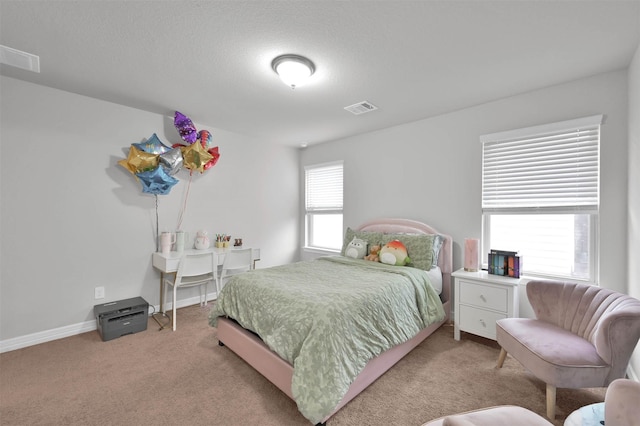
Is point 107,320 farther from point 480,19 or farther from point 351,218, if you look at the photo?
point 480,19

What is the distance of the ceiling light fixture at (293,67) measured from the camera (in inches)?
81.0

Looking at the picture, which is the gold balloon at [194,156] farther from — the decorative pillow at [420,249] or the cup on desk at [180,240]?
the decorative pillow at [420,249]

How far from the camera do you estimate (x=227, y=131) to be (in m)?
Answer: 3.93

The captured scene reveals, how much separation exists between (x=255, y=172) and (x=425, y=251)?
280 cm

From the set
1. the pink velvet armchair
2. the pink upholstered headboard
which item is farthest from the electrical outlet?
the pink velvet armchair

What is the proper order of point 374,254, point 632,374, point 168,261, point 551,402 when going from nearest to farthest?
→ 1. point 551,402
2. point 632,374
3. point 168,261
4. point 374,254

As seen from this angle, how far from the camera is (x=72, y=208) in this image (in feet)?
9.00

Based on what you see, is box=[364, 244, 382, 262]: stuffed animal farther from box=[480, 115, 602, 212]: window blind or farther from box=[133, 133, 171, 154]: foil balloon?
box=[133, 133, 171, 154]: foil balloon

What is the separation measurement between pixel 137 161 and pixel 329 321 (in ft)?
8.93

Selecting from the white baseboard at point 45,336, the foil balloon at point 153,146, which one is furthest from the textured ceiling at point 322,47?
the white baseboard at point 45,336

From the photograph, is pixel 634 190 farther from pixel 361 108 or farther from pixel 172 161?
pixel 172 161

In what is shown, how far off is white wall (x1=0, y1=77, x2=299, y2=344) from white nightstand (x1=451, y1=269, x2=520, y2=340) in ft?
10.7

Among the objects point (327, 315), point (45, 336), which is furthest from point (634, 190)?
point (45, 336)

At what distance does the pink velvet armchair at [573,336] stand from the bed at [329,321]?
749mm
